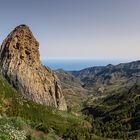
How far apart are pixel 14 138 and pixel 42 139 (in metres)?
26.7

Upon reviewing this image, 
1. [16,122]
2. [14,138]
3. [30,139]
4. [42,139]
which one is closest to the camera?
[14,138]

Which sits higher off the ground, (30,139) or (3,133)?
(3,133)

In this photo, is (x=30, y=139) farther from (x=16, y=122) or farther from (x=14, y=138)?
(x=14, y=138)

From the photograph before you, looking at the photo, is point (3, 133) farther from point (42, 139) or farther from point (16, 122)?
point (42, 139)

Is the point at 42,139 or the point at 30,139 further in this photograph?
the point at 42,139

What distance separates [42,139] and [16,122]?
6.62 metres

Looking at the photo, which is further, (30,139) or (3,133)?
(30,139)

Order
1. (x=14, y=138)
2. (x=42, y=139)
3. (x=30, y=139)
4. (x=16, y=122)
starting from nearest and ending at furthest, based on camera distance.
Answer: (x=14, y=138), (x=30, y=139), (x=16, y=122), (x=42, y=139)

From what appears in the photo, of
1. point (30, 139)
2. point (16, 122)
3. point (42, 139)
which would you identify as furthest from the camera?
point (42, 139)

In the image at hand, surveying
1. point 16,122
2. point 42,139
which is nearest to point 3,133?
point 16,122

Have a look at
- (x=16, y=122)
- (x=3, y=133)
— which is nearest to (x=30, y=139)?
(x=16, y=122)

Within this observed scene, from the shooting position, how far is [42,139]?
186 ft

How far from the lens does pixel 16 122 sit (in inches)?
2064

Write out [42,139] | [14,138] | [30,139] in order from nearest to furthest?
[14,138] → [30,139] → [42,139]
